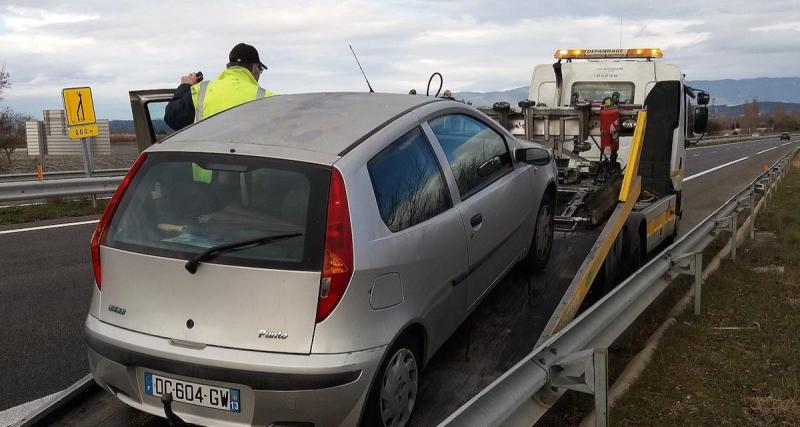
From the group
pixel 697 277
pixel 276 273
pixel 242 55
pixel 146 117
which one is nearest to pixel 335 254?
pixel 276 273

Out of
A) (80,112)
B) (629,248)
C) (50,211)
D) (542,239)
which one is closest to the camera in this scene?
(542,239)

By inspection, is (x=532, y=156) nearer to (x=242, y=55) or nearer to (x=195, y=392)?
(x=242, y=55)

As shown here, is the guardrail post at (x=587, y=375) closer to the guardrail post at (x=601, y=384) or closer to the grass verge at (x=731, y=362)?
the guardrail post at (x=601, y=384)

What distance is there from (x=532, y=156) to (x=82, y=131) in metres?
10.5

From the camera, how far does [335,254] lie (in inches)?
111

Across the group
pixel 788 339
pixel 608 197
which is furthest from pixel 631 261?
pixel 788 339

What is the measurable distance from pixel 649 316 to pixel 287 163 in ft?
12.8

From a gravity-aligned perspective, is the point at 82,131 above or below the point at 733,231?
above

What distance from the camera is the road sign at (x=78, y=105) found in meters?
12.6

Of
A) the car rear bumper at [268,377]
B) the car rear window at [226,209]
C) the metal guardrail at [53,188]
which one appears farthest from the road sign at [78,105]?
the car rear bumper at [268,377]

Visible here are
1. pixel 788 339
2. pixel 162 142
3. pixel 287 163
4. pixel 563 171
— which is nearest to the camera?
pixel 287 163

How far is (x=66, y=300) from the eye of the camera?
6.12 m

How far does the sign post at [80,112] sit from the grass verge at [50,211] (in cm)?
36

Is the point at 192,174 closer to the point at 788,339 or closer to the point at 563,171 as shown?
the point at 788,339
